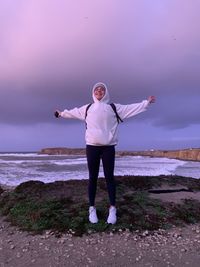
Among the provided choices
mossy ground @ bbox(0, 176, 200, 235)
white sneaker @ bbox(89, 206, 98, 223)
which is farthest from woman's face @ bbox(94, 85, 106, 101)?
mossy ground @ bbox(0, 176, 200, 235)

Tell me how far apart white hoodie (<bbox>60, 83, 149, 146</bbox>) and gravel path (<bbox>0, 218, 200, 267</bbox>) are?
1.51 m

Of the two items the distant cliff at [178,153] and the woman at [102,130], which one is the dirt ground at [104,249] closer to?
the woman at [102,130]

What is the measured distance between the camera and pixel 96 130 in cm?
679

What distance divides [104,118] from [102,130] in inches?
7.7

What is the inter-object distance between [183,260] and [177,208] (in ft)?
6.89

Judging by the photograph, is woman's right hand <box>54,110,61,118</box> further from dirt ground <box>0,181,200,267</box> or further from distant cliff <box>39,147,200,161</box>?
distant cliff <box>39,147,200,161</box>

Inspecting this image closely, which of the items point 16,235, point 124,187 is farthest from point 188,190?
point 16,235

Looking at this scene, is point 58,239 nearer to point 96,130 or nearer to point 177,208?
point 96,130

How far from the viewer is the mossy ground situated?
7.02 m

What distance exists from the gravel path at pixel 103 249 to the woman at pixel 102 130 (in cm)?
59

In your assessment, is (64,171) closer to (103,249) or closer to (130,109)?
(130,109)

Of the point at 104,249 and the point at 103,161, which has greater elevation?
the point at 103,161

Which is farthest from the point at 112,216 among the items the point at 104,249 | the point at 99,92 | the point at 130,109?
the point at 99,92

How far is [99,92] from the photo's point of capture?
6.93 metres
